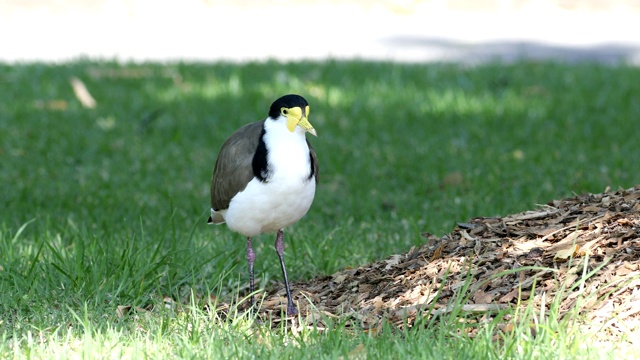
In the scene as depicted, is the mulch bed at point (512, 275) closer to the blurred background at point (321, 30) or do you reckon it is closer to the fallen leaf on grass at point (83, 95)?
the fallen leaf on grass at point (83, 95)

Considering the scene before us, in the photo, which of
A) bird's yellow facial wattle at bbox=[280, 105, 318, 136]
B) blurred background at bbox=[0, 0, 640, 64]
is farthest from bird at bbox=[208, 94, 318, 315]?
blurred background at bbox=[0, 0, 640, 64]

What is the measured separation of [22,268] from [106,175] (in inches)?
106

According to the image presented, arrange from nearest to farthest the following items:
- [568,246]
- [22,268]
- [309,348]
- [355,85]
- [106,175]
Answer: [309,348]
[568,246]
[22,268]
[106,175]
[355,85]

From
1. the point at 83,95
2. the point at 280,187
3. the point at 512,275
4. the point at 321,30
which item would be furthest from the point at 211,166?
the point at 321,30

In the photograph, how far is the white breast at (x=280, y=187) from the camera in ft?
15.0

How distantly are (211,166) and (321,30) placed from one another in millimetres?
7152

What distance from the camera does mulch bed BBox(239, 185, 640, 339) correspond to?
4.22 metres

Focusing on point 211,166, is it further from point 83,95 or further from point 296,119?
point 296,119

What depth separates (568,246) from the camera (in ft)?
15.2

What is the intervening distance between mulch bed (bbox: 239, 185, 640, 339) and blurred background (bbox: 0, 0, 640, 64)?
7.36m

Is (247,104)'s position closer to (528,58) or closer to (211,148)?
(211,148)

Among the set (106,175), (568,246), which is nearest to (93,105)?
(106,175)

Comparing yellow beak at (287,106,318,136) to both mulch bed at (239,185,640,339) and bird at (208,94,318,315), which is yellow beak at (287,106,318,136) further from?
mulch bed at (239,185,640,339)

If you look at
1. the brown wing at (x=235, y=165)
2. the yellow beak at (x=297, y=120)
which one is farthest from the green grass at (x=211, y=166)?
the yellow beak at (x=297, y=120)
